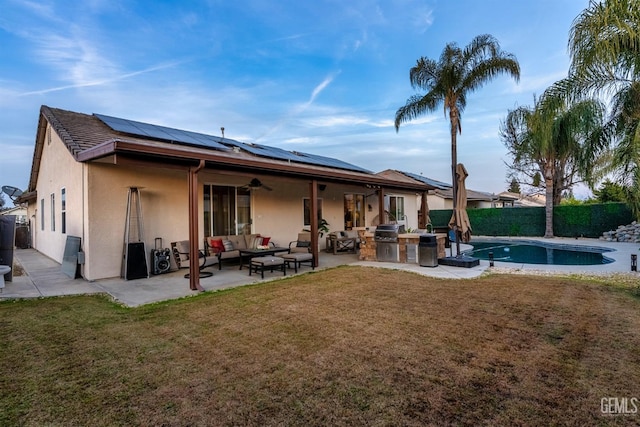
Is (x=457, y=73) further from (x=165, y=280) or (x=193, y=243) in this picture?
(x=165, y=280)

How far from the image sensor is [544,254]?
13.2 metres

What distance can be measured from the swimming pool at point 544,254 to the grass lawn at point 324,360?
6052 mm

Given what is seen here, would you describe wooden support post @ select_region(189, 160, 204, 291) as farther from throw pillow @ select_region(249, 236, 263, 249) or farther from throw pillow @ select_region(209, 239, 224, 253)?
throw pillow @ select_region(249, 236, 263, 249)

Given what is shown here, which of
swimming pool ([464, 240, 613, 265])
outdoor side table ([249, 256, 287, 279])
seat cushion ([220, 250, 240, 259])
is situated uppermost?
seat cushion ([220, 250, 240, 259])

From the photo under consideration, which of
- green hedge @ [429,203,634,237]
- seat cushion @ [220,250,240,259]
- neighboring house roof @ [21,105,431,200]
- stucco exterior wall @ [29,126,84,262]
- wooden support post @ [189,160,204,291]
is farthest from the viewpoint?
green hedge @ [429,203,634,237]

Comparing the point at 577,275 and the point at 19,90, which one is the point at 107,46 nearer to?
the point at 19,90

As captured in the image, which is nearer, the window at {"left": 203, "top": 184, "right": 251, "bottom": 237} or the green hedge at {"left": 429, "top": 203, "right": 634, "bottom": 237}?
the window at {"left": 203, "top": 184, "right": 251, "bottom": 237}

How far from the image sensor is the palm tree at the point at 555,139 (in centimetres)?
733

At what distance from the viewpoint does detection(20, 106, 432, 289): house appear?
6781mm

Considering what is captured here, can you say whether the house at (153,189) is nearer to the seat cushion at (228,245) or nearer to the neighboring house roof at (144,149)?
the neighboring house roof at (144,149)

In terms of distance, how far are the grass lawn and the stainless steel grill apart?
4.19m

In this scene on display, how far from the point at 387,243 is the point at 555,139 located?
13.1 meters

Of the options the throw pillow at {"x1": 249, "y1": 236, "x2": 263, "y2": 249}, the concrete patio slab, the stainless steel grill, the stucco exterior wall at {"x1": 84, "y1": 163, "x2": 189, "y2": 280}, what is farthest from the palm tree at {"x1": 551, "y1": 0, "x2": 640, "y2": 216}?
the stucco exterior wall at {"x1": 84, "y1": 163, "x2": 189, "y2": 280}

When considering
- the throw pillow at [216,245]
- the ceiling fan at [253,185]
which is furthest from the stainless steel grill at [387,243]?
the throw pillow at [216,245]
